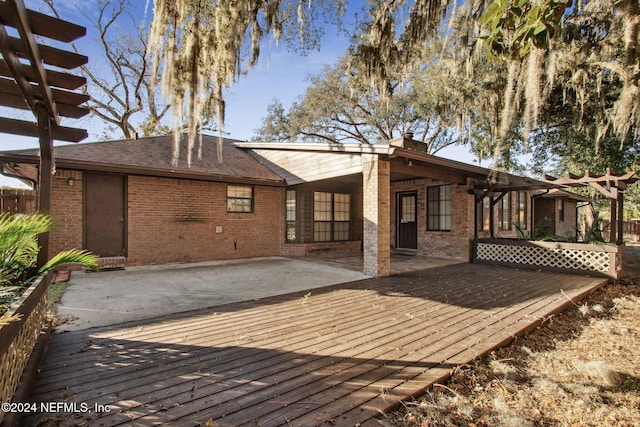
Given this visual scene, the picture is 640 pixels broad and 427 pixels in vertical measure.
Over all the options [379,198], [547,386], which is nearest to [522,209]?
[379,198]

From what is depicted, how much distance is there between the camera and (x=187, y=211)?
902 cm

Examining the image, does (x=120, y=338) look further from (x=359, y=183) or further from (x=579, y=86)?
(x=579, y=86)

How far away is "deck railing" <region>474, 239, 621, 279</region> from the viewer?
741 cm

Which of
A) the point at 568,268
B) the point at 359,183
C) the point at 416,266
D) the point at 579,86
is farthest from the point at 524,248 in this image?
the point at 359,183

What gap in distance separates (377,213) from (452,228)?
177 inches

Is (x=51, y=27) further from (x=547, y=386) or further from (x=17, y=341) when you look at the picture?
(x=547, y=386)

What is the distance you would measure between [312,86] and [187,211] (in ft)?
44.6

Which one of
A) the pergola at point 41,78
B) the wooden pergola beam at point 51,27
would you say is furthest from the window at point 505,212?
the wooden pergola beam at point 51,27

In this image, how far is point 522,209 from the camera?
12.7 m

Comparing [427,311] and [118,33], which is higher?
[118,33]

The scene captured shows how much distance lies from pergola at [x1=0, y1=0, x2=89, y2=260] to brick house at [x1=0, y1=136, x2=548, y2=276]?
4.24 metres

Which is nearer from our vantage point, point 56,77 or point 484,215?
point 56,77

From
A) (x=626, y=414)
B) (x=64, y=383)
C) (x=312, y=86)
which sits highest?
(x=312, y=86)

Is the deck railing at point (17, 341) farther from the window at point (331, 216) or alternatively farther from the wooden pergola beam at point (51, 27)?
the window at point (331, 216)
